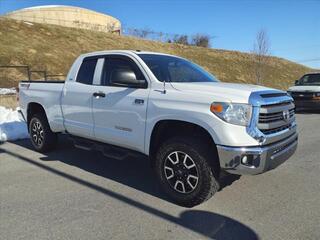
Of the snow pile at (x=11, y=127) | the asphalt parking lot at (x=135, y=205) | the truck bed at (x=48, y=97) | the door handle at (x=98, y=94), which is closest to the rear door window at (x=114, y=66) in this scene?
the door handle at (x=98, y=94)

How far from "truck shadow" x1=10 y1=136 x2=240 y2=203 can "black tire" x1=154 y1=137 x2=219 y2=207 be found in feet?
0.79

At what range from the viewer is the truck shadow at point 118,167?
5.36 meters

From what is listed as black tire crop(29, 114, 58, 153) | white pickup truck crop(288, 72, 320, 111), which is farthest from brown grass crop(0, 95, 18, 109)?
white pickup truck crop(288, 72, 320, 111)

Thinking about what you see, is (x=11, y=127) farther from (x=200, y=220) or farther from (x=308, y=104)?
(x=308, y=104)

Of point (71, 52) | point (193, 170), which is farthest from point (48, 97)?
point (71, 52)

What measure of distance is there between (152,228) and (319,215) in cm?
197

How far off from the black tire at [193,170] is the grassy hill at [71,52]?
55.3 ft

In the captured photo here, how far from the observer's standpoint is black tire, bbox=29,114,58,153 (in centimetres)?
723

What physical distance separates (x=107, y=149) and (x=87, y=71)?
145 cm

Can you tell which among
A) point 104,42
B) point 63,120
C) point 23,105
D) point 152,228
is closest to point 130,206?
point 152,228

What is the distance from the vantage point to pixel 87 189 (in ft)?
16.9

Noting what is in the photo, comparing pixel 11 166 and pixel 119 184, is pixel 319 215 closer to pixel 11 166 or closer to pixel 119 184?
pixel 119 184

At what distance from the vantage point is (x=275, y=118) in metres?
4.53

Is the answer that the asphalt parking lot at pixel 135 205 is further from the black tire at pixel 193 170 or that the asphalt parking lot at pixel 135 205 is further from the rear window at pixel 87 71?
the rear window at pixel 87 71
